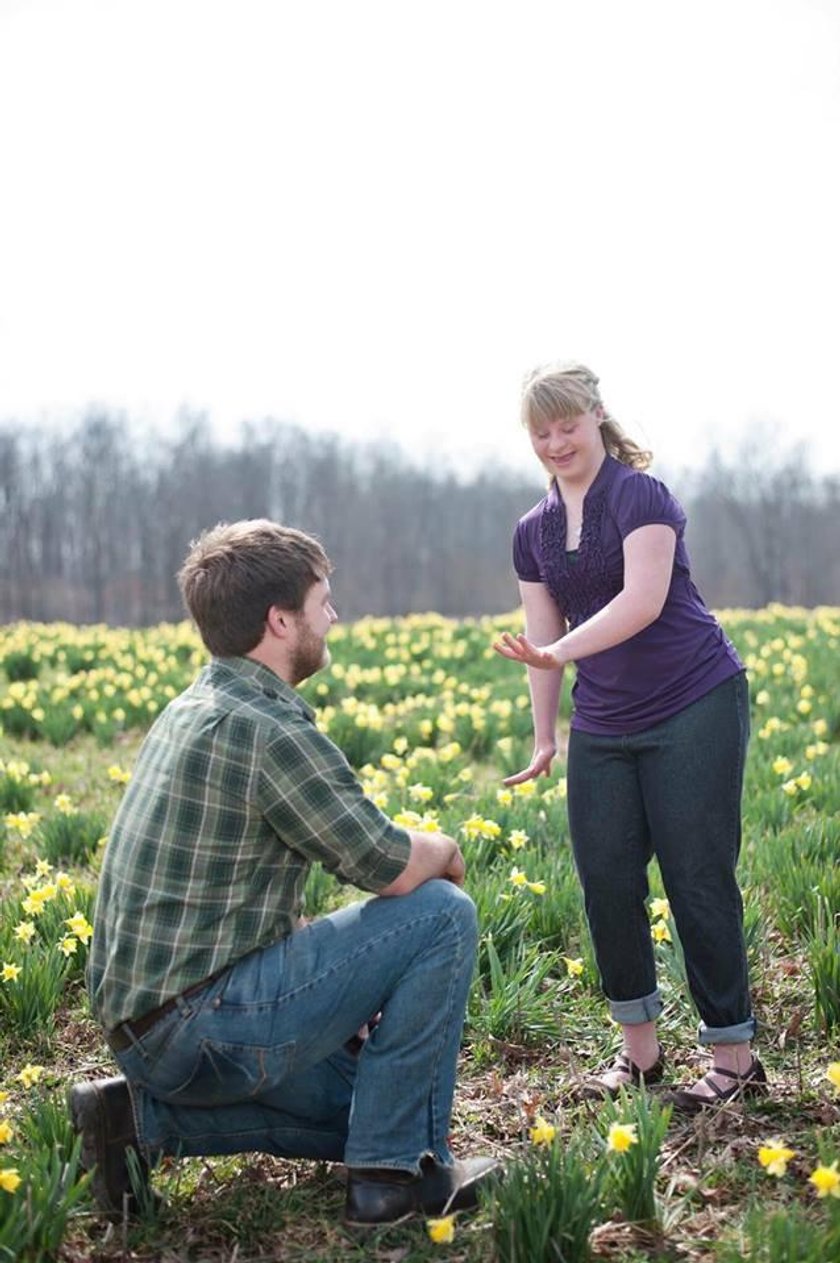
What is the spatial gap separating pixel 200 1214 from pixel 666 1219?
957mm

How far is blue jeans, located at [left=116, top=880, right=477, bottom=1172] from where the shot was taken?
242 centimetres

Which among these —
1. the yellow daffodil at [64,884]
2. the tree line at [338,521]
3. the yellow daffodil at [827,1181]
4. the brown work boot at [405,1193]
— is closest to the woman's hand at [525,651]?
the brown work boot at [405,1193]

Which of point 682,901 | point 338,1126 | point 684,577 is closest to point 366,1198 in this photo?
point 338,1126

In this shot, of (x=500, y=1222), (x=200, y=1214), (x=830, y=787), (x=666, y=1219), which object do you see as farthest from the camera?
(x=830, y=787)

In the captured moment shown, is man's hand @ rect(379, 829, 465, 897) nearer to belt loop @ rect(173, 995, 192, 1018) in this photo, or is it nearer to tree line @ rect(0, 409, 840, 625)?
belt loop @ rect(173, 995, 192, 1018)

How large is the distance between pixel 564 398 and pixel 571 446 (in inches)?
4.8

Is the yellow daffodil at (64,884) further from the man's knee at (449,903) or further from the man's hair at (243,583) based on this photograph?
the man's knee at (449,903)

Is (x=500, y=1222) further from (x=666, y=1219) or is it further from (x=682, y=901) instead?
(x=682, y=901)

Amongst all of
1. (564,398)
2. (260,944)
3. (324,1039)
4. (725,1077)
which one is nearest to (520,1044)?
(725,1077)

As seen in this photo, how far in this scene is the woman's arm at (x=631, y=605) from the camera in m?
2.89

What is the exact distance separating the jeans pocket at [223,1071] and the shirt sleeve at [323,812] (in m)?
0.38

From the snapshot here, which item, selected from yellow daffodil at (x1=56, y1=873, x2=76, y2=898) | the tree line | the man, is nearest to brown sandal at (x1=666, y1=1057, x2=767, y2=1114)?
the man

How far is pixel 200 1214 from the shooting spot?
8.43 feet

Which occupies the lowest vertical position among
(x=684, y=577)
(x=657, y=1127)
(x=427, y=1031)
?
(x=657, y=1127)
